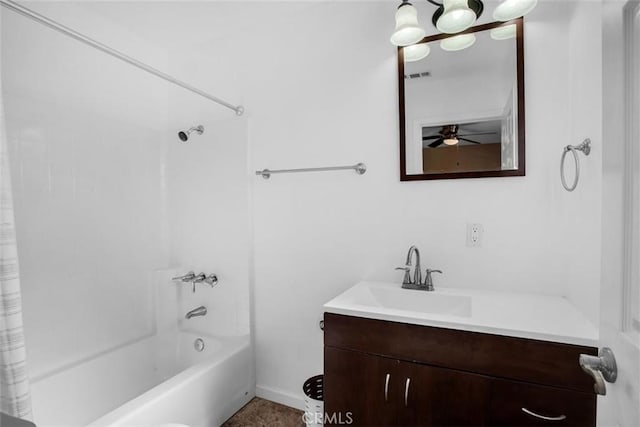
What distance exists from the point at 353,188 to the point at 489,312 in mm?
941

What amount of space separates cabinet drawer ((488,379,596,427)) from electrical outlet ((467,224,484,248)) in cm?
68

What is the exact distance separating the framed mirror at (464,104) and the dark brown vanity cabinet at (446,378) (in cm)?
82

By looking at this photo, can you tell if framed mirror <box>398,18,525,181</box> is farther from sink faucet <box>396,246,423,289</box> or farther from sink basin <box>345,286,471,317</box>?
sink basin <box>345,286,471,317</box>

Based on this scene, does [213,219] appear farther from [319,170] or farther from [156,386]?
[156,386]

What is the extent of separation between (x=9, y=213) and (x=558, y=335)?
184 cm

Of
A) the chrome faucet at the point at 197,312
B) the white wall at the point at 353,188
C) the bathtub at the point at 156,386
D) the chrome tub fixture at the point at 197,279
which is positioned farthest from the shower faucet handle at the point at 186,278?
the white wall at the point at 353,188

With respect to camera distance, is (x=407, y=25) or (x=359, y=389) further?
(x=407, y=25)

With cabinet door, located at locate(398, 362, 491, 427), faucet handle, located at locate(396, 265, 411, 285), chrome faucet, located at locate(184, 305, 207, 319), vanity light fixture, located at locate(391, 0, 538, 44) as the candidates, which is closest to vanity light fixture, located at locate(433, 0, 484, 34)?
vanity light fixture, located at locate(391, 0, 538, 44)

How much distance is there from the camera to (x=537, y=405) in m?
1.10

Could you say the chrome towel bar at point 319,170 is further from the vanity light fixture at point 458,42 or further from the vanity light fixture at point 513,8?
the vanity light fixture at point 513,8

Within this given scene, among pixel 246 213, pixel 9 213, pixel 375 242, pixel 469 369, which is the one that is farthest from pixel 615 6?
pixel 246 213

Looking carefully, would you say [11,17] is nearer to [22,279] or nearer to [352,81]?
[22,279]

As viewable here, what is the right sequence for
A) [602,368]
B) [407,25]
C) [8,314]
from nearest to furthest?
1. [602,368]
2. [8,314]
3. [407,25]

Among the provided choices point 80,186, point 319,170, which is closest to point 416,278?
point 319,170
